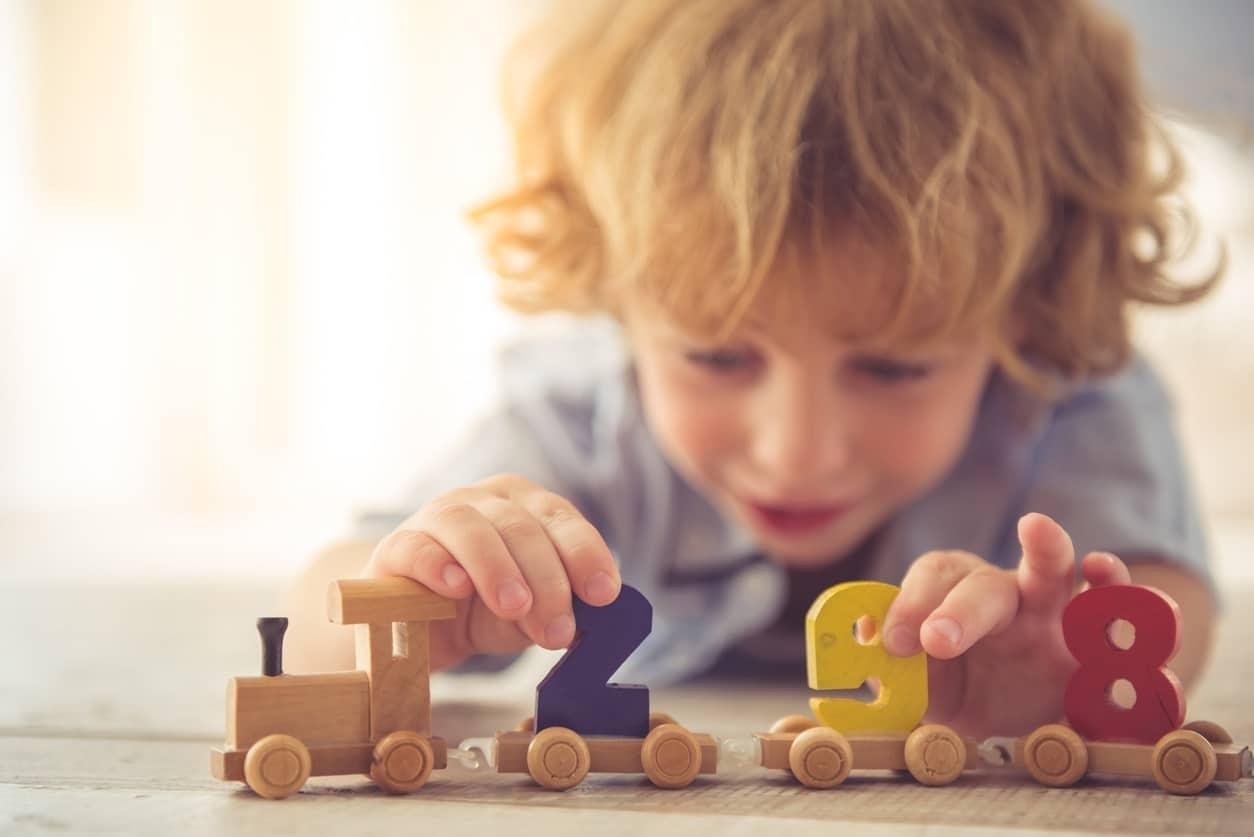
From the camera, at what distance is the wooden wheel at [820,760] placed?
68 cm

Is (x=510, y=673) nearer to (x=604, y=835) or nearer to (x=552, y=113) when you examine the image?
(x=552, y=113)

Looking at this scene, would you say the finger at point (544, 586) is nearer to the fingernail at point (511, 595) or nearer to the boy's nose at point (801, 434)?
the fingernail at point (511, 595)

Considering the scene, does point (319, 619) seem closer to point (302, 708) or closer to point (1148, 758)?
point (302, 708)

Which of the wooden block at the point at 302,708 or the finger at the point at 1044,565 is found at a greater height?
the finger at the point at 1044,565

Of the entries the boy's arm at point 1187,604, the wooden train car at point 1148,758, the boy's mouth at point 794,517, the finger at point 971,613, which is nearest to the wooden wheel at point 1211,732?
the wooden train car at point 1148,758

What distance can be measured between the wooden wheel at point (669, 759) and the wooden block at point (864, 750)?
0.04 meters

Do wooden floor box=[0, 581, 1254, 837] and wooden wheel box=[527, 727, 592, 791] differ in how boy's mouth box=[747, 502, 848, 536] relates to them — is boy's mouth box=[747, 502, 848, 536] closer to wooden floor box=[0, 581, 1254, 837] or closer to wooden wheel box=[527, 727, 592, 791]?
wooden floor box=[0, 581, 1254, 837]

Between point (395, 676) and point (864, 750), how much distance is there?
0.23 metres

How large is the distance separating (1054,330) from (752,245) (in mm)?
391

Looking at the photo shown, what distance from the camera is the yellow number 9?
71cm

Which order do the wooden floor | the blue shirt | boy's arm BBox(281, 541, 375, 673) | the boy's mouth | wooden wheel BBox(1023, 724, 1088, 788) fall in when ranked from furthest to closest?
the blue shirt
the boy's mouth
boy's arm BBox(281, 541, 375, 673)
wooden wheel BBox(1023, 724, 1088, 788)
the wooden floor

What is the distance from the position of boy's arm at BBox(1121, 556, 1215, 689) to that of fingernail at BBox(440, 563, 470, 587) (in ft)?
2.08

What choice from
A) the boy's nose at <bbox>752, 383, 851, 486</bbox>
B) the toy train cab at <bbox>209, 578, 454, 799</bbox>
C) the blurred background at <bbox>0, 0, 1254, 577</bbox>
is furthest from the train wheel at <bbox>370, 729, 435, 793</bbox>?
the blurred background at <bbox>0, 0, 1254, 577</bbox>

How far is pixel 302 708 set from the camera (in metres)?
0.66
